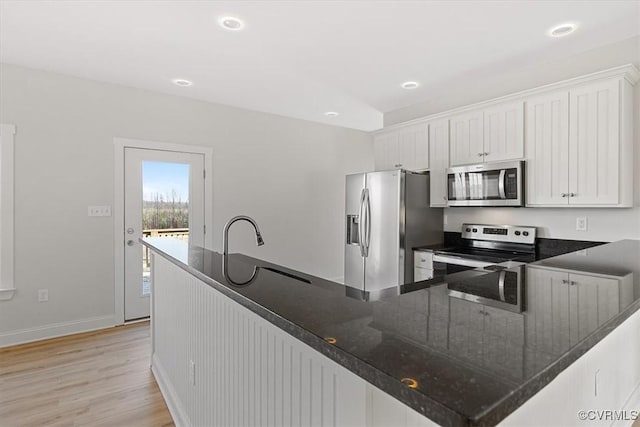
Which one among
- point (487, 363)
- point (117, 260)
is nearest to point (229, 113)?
point (117, 260)

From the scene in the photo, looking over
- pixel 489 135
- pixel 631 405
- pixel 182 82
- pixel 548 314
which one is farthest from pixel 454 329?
pixel 182 82

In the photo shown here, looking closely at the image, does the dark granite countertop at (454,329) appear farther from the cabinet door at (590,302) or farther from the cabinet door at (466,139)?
the cabinet door at (466,139)

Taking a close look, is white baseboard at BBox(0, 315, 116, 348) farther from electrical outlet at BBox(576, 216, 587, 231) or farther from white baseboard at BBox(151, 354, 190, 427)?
electrical outlet at BBox(576, 216, 587, 231)

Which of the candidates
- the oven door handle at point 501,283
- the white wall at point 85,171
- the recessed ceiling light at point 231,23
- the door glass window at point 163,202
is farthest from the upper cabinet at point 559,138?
the door glass window at point 163,202

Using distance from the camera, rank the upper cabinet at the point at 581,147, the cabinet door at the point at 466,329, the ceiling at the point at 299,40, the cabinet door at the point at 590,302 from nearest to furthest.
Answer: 1. the cabinet door at the point at 466,329
2. the cabinet door at the point at 590,302
3. the ceiling at the point at 299,40
4. the upper cabinet at the point at 581,147

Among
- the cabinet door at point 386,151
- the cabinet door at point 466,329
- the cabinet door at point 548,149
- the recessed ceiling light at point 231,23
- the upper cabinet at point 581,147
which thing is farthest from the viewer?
the cabinet door at point 386,151

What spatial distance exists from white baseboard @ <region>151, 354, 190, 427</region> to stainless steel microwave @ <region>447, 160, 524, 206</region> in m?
2.86

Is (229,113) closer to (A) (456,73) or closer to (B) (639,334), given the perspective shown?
(A) (456,73)

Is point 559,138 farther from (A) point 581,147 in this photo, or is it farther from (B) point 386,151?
(B) point 386,151

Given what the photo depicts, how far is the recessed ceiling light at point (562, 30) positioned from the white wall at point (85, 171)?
3295 millimetres

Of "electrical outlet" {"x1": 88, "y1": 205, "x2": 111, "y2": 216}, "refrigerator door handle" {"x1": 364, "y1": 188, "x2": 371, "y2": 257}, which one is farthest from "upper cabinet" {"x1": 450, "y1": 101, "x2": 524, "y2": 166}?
"electrical outlet" {"x1": 88, "y1": 205, "x2": 111, "y2": 216}

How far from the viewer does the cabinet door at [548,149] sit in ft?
9.27

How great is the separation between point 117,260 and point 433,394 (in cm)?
406

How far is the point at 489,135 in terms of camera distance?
129 inches
